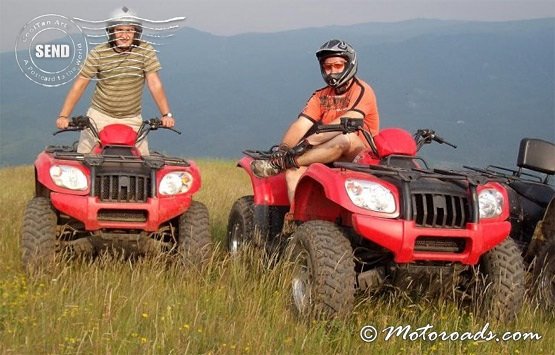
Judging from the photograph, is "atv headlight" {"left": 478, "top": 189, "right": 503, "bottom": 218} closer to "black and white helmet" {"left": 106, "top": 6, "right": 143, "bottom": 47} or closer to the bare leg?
the bare leg

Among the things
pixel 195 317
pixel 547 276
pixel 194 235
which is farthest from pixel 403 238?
pixel 194 235

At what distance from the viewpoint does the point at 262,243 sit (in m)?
6.89

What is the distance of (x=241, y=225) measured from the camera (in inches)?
295

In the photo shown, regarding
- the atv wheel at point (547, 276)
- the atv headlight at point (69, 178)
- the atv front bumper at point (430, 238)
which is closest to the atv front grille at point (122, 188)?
the atv headlight at point (69, 178)

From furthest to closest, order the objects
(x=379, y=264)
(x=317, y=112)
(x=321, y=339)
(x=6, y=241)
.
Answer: (x=6, y=241) < (x=317, y=112) < (x=379, y=264) < (x=321, y=339)

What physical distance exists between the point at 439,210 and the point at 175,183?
2.24 m

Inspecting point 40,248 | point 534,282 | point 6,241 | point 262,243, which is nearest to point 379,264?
point 534,282

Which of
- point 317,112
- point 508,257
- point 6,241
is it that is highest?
point 317,112

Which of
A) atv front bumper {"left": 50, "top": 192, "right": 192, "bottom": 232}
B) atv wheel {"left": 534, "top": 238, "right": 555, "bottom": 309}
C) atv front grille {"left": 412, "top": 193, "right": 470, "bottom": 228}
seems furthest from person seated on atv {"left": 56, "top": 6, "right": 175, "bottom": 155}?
atv wheel {"left": 534, "top": 238, "right": 555, "bottom": 309}

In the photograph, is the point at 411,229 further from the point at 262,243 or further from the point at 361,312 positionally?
the point at 262,243

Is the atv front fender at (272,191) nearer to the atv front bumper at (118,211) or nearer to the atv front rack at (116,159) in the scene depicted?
the atv front rack at (116,159)

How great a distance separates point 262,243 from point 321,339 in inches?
88.9

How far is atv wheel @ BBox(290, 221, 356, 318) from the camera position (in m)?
4.85

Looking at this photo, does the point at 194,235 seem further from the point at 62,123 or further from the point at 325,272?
the point at 325,272
